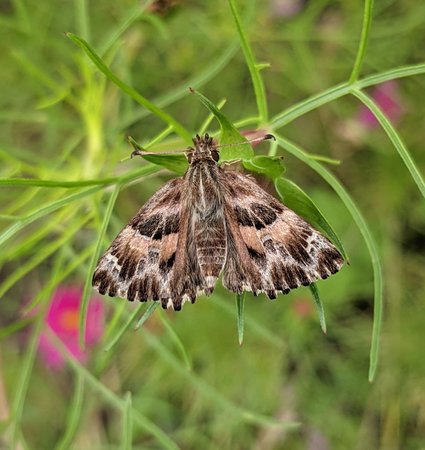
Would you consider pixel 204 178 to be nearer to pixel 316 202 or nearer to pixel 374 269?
pixel 374 269

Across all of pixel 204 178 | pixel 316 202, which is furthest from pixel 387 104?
pixel 204 178

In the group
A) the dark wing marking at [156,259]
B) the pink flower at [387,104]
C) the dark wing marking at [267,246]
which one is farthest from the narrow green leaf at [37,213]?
the pink flower at [387,104]

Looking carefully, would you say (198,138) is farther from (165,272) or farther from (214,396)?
(214,396)

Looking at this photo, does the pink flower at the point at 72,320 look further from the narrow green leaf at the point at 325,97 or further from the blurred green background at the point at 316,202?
the narrow green leaf at the point at 325,97

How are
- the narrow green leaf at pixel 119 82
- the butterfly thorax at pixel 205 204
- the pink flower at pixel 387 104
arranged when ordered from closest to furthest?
1. the narrow green leaf at pixel 119 82
2. the butterfly thorax at pixel 205 204
3. the pink flower at pixel 387 104

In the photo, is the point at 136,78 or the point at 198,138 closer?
the point at 198,138

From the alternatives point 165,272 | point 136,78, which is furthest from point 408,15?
point 165,272
